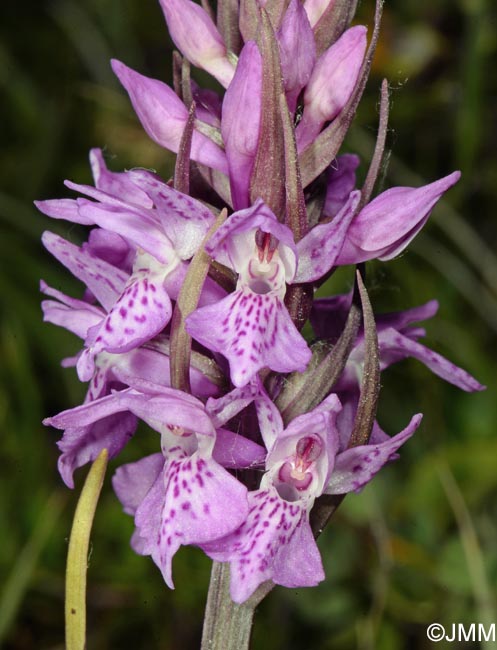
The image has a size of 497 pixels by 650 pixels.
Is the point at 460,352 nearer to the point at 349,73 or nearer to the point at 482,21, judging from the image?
the point at 482,21

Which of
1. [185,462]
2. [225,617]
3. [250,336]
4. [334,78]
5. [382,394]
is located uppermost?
[334,78]

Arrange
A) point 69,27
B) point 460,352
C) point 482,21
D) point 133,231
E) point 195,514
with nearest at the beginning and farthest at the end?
point 195,514 < point 133,231 < point 460,352 < point 482,21 < point 69,27

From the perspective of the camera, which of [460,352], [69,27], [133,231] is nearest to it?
[133,231]

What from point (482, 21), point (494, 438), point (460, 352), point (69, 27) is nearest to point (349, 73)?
point (494, 438)

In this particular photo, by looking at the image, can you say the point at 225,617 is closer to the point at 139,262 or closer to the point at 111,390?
the point at 111,390

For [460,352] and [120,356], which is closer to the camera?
[120,356]

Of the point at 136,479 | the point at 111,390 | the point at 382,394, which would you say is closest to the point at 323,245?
the point at 111,390
